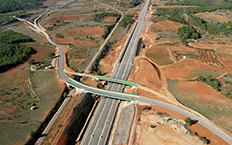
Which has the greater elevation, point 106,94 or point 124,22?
point 124,22

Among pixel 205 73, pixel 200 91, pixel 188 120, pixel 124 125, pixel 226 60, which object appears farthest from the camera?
pixel 226 60

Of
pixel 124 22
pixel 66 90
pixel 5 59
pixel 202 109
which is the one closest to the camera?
pixel 202 109

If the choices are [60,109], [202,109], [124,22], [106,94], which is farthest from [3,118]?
[124,22]

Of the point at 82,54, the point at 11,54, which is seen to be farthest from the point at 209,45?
the point at 11,54

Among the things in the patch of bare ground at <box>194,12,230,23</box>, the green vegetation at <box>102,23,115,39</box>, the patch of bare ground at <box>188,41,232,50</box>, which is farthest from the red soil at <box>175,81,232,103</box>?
the patch of bare ground at <box>194,12,230,23</box>

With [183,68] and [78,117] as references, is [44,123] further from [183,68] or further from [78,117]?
[183,68]

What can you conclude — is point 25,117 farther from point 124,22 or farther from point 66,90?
point 124,22
